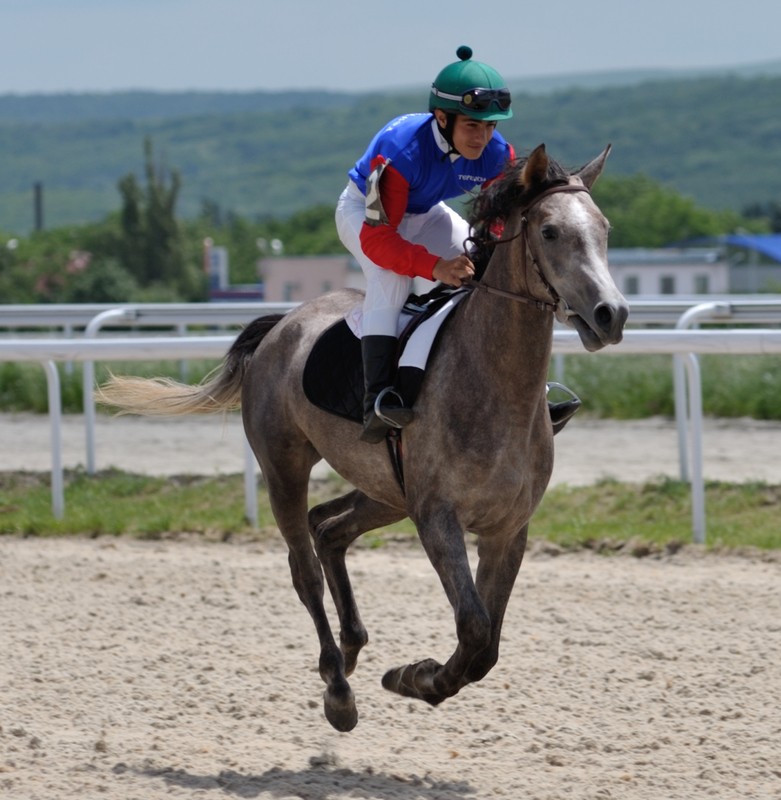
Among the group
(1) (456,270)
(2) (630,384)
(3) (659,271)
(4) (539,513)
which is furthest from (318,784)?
(3) (659,271)

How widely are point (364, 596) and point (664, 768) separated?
2.63m

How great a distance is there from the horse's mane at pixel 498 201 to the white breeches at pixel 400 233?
10.8 inches

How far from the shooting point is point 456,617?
4.40 metres

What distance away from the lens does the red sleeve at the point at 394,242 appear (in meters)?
4.72

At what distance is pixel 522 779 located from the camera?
14.8 ft

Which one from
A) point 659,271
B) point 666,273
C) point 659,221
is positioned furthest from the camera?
point 659,221

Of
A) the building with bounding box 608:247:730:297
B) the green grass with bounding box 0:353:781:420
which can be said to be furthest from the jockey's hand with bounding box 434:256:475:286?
the building with bounding box 608:247:730:297

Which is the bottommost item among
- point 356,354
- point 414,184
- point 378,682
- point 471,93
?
point 378,682

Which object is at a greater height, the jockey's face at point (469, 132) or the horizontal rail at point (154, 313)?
the jockey's face at point (469, 132)

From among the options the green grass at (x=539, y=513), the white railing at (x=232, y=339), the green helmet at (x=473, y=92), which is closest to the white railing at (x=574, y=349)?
the white railing at (x=232, y=339)

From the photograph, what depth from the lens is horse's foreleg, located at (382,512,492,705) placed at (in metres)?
4.36

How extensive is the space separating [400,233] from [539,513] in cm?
397

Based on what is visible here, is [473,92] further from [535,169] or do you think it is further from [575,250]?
[575,250]

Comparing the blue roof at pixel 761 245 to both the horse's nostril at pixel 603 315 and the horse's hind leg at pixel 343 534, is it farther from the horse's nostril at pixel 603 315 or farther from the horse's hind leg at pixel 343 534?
the horse's nostril at pixel 603 315
